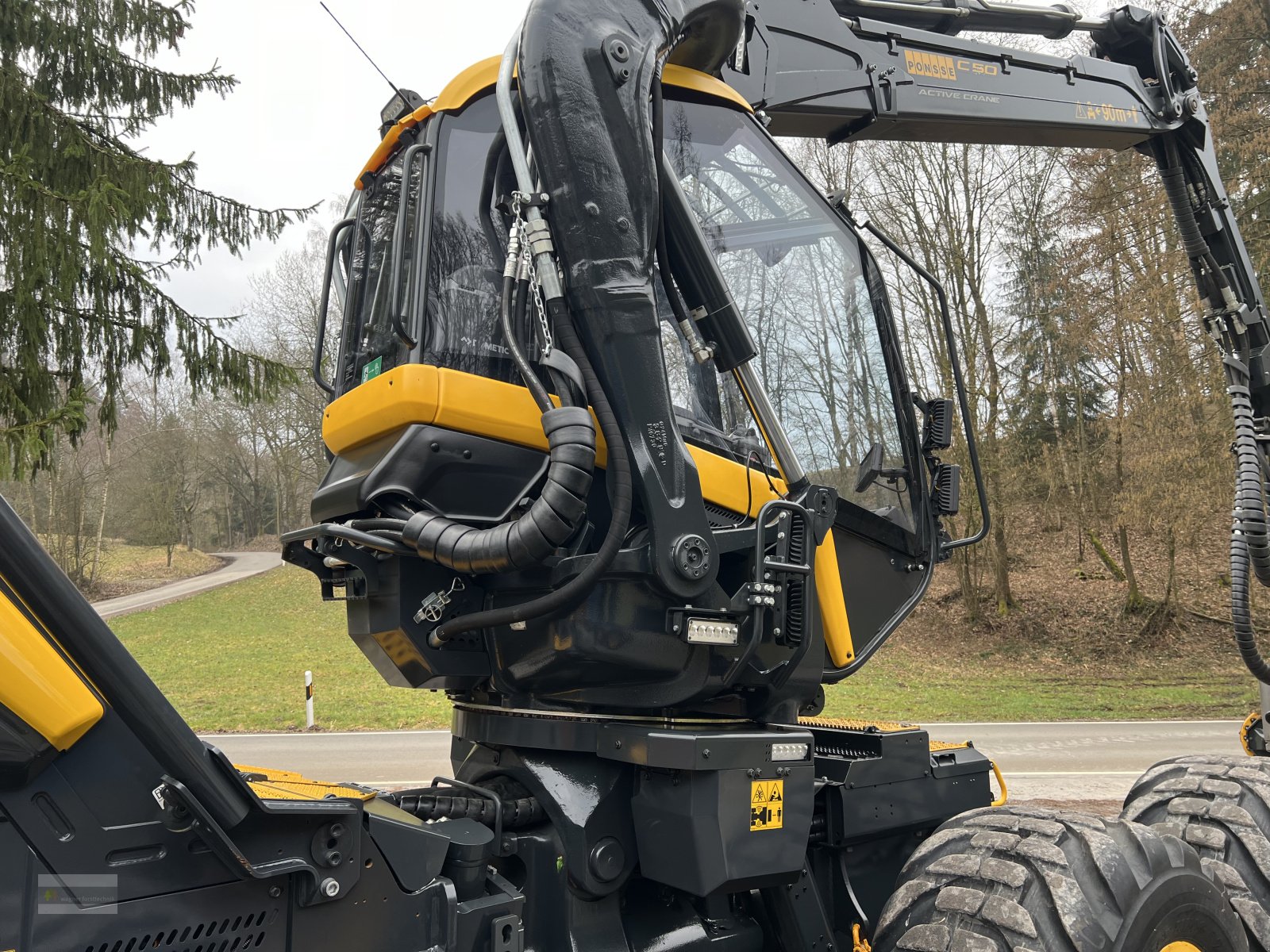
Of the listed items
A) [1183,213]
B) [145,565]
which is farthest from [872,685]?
[145,565]

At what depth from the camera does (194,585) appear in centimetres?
3853

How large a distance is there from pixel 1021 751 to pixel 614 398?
33.6 feet

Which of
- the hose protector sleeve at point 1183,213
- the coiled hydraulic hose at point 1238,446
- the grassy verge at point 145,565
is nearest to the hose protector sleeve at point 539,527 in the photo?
the coiled hydraulic hose at point 1238,446

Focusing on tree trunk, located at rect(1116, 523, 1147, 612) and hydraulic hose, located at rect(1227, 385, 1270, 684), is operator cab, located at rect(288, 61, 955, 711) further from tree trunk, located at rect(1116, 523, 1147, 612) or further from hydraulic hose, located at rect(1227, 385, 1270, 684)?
tree trunk, located at rect(1116, 523, 1147, 612)

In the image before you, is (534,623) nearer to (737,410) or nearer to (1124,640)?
→ (737,410)

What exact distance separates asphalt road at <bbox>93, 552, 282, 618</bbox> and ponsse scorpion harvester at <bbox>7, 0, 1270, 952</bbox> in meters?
25.3

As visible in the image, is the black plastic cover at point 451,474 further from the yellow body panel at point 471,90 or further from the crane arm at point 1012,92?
the crane arm at point 1012,92

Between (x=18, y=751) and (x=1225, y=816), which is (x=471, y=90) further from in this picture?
(x=1225, y=816)

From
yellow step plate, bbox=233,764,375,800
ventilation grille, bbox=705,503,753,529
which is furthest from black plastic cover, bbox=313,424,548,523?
yellow step plate, bbox=233,764,375,800

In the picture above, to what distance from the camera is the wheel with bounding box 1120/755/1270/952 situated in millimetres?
3508

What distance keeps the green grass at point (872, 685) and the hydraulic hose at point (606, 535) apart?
11.6m

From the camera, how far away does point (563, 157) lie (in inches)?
114

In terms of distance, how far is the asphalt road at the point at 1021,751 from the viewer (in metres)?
9.65

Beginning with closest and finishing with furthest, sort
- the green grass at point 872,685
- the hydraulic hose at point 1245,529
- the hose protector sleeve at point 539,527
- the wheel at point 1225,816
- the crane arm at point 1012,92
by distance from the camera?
the hose protector sleeve at point 539,527 → the wheel at point 1225,816 → the crane arm at point 1012,92 → the hydraulic hose at point 1245,529 → the green grass at point 872,685
